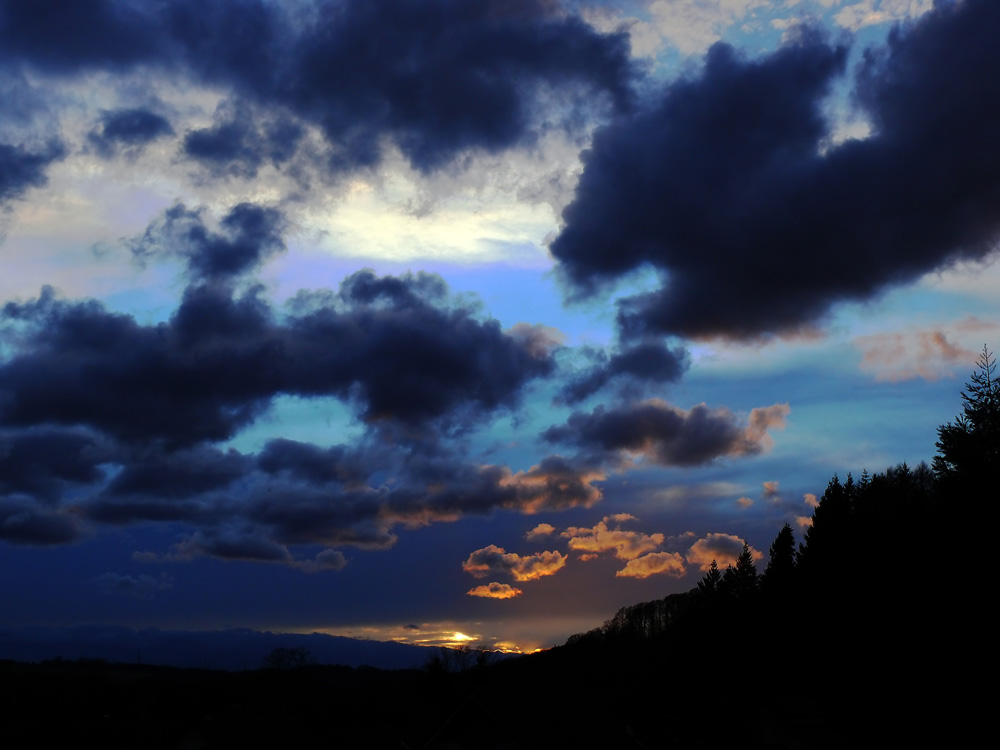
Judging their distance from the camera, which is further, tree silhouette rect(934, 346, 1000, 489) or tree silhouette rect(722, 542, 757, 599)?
tree silhouette rect(722, 542, 757, 599)

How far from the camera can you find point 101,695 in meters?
112

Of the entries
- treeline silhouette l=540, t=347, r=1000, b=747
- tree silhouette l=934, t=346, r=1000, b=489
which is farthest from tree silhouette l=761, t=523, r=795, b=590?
tree silhouette l=934, t=346, r=1000, b=489

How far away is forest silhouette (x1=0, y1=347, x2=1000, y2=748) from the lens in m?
57.7

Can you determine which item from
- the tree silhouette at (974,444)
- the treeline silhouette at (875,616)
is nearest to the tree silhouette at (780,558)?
the treeline silhouette at (875,616)

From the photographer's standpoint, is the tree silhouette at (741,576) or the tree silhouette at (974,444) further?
the tree silhouette at (741,576)

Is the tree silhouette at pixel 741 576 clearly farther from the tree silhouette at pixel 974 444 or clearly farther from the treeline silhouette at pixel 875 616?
the tree silhouette at pixel 974 444

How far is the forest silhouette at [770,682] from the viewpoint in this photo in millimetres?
57688

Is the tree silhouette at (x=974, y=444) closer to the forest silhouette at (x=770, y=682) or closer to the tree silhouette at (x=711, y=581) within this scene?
the forest silhouette at (x=770, y=682)

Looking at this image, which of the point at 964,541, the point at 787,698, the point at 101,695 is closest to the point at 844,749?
the point at 787,698

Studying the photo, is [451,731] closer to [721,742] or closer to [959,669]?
[721,742]

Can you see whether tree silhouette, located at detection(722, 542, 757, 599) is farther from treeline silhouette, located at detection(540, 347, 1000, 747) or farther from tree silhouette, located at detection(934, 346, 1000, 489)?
tree silhouette, located at detection(934, 346, 1000, 489)

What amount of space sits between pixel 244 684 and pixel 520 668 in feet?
165

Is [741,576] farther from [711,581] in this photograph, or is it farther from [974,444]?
[974,444]

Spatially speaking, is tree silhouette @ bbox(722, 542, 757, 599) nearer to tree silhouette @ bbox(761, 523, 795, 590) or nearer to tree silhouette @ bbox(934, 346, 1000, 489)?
tree silhouette @ bbox(761, 523, 795, 590)
